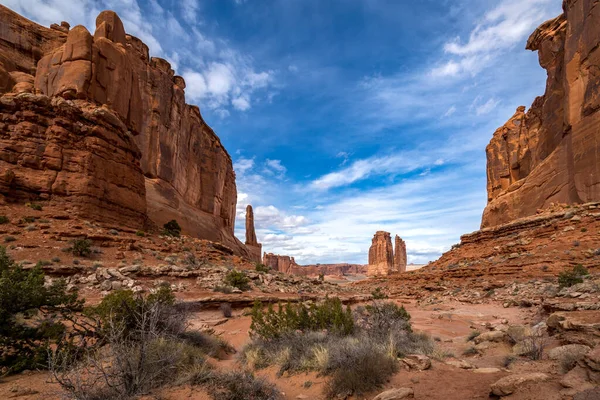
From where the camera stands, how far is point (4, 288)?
231 inches

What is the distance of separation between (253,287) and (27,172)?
52.9 ft

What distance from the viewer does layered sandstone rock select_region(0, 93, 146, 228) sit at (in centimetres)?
1923

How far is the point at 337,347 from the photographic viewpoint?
601 centimetres

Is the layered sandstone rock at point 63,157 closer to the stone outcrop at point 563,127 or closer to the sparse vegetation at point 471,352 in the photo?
the sparse vegetation at point 471,352

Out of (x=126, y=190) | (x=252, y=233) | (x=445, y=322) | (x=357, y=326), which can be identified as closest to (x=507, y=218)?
(x=445, y=322)

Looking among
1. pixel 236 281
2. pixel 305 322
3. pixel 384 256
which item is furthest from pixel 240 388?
pixel 384 256

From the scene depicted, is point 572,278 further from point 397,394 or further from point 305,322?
point 397,394

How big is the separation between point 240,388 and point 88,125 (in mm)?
23640

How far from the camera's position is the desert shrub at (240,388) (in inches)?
191

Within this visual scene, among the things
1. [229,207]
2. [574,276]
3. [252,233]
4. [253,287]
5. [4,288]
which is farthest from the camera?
[252,233]

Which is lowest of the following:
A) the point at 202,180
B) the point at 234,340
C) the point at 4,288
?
the point at 234,340

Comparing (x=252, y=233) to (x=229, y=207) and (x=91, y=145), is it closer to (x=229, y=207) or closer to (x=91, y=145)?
(x=229, y=207)

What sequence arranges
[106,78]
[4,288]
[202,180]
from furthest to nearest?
[202,180]
[106,78]
[4,288]

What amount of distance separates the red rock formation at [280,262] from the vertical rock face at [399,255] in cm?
4720
